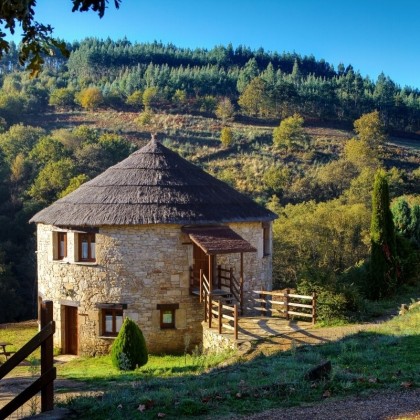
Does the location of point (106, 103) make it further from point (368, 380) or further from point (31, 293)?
point (368, 380)

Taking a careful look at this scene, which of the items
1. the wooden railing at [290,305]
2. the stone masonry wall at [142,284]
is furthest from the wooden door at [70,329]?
the wooden railing at [290,305]

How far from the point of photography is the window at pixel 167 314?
1891 centimetres

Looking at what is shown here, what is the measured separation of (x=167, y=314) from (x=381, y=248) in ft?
32.2

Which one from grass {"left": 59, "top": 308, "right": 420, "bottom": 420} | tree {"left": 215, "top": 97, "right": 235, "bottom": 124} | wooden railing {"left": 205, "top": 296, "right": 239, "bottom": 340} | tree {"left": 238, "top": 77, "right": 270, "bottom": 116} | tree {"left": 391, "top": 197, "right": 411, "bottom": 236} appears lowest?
wooden railing {"left": 205, "top": 296, "right": 239, "bottom": 340}

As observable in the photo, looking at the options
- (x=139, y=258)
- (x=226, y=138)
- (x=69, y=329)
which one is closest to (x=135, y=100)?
(x=226, y=138)

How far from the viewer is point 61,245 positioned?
66.6 ft

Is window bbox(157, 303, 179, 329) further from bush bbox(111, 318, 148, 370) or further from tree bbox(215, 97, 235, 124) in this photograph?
tree bbox(215, 97, 235, 124)

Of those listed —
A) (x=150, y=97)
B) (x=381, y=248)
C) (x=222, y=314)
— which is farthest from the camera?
(x=150, y=97)

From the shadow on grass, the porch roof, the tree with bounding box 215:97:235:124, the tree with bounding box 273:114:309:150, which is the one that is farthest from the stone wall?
the tree with bounding box 215:97:235:124

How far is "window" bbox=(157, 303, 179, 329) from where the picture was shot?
18.9 meters

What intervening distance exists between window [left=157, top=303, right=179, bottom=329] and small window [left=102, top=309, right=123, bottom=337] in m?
1.30

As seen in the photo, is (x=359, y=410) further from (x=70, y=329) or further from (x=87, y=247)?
(x=70, y=329)

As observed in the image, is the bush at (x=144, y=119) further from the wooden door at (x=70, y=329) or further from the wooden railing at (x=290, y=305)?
the wooden railing at (x=290, y=305)

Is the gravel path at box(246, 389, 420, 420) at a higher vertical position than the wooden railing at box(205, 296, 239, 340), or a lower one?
higher
